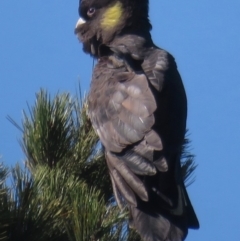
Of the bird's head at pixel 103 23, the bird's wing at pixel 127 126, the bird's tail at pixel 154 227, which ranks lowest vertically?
the bird's tail at pixel 154 227

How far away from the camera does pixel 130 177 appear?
2.26m

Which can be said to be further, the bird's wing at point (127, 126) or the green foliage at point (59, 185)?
the bird's wing at point (127, 126)

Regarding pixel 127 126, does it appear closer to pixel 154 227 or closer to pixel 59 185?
pixel 154 227

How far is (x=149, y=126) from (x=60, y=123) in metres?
0.36

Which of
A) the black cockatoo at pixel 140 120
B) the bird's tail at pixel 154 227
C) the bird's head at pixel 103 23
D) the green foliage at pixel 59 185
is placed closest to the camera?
the green foliage at pixel 59 185

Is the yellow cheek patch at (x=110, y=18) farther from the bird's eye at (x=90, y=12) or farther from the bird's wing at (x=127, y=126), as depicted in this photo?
the bird's wing at (x=127, y=126)

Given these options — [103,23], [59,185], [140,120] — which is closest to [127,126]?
[140,120]

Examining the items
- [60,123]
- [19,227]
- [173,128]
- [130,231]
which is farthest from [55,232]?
[173,128]

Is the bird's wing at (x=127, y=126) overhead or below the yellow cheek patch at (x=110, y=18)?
below

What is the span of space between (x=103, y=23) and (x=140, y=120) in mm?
1025

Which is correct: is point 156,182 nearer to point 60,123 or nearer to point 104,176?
point 104,176

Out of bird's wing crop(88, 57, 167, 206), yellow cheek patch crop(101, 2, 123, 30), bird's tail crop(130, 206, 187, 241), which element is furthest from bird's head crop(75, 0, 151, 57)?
bird's tail crop(130, 206, 187, 241)

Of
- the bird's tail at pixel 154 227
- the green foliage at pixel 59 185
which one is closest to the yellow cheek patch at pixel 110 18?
the green foliage at pixel 59 185

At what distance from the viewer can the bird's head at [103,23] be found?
3230 millimetres
